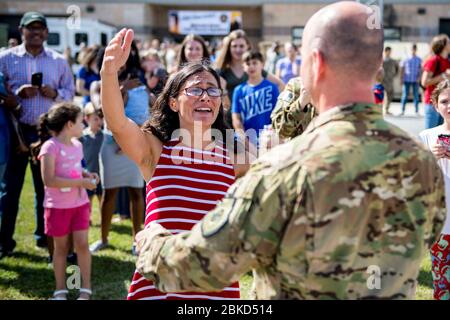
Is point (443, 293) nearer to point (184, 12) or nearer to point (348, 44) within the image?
point (348, 44)

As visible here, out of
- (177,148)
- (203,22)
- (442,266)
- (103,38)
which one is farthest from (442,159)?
(203,22)

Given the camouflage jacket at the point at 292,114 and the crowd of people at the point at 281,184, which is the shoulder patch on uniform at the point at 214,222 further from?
the camouflage jacket at the point at 292,114

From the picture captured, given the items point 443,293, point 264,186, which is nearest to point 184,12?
point 443,293

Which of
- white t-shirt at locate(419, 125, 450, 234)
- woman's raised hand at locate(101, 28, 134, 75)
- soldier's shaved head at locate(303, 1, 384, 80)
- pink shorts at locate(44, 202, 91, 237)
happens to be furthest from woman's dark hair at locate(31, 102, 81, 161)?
soldier's shaved head at locate(303, 1, 384, 80)

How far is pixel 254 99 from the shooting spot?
5770 mm

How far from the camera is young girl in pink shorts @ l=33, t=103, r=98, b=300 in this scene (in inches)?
173

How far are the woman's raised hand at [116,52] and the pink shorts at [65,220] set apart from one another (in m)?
2.40

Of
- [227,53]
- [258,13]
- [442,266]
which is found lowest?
[442,266]

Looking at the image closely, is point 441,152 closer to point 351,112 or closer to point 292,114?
point 292,114

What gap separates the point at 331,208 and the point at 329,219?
0.09 feet

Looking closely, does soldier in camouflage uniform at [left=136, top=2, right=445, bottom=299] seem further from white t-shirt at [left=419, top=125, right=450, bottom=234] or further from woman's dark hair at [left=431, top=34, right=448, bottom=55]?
woman's dark hair at [left=431, top=34, right=448, bottom=55]

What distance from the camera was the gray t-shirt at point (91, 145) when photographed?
255 inches

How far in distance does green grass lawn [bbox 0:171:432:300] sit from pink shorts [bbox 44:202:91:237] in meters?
0.53

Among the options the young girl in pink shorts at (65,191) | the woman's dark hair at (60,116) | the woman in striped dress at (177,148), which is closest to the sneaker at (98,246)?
the young girl in pink shorts at (65,191)
